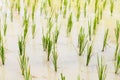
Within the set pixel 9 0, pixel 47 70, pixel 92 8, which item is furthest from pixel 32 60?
pixel 9 0

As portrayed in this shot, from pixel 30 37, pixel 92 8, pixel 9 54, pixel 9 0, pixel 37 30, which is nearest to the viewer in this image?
pixel 9 54

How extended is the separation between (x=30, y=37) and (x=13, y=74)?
2.92 ft

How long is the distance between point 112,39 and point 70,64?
2.60 ft

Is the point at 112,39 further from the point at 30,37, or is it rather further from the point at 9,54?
the point at 9,54

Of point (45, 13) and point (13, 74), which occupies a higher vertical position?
point (45, 13)

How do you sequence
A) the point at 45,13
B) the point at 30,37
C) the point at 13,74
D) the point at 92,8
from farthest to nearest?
1. the point at 92,8
2. the point at 45,13
3. the point at 30,37
4. the point at 13,74

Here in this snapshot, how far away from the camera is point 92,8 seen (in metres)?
4.33

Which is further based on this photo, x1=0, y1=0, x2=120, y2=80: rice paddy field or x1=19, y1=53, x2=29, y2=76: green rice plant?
x1=0, y1=0, x2=120, y2=80: rice paddy field

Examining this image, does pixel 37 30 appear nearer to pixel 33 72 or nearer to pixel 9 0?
pixel 33 72

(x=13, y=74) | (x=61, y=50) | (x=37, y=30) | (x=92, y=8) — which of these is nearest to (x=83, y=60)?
(x=61, y=50)

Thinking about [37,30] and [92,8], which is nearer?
[37,30]

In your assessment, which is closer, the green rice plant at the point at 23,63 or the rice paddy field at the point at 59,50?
the green rice plant at the point at 23,63

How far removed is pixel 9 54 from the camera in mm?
2543

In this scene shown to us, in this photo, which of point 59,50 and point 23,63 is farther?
point 59,50
